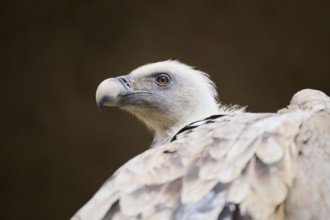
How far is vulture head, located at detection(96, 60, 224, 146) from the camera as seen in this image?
264 cm

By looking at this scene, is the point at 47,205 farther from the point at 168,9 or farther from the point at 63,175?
the point at 168,9

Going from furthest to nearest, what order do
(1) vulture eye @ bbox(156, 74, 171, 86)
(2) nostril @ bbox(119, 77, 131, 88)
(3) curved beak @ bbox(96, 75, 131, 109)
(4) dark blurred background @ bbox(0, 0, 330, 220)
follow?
1. (4) dark blurred background @ bbox(0, 0, 330, 220)
2. (1) vulture eye @ bbox(156, 74, 171, 86)
3. (2) nostril @ bbox(119, 77, 131, 88)
4. (3) curved beak @ bbox(96, 75, 131, 109)

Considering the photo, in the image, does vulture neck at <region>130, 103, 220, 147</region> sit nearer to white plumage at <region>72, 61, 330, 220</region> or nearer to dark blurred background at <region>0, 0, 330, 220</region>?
white plumage at <region>72, 61, 330, 220</region>

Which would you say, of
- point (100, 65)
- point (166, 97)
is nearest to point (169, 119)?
point (166, 97)

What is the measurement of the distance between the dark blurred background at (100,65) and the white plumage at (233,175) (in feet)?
10.8

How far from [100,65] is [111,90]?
2.42m

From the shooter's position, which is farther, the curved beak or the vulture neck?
the vulture neck

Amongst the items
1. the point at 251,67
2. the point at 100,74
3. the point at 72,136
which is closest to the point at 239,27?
the point at 251,67

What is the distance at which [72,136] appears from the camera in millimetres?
4910

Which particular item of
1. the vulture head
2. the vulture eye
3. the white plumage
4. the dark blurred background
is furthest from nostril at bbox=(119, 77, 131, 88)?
the dark blurred background

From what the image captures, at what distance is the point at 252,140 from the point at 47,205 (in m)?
3.79

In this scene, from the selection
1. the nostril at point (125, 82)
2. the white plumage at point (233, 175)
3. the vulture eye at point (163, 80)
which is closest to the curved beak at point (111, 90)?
the nostril at point (125, 82)

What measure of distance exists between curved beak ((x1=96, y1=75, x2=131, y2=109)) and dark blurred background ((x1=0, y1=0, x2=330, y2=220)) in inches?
83.4

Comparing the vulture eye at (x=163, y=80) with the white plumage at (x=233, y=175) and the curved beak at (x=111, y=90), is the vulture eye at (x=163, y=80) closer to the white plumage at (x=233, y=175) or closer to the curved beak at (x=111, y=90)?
the curved beak at (x=111, y=90)
